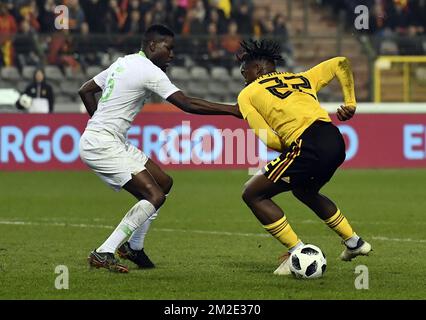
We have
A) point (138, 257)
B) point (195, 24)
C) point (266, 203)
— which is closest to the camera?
point (266, 203)

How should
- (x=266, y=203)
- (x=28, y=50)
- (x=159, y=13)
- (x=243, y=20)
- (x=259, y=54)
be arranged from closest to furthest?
(x=266, y=203), (x=259, y=54), (x=28, y=50), (x=159, y=13), (x=243, y=20)

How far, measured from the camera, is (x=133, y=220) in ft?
34.2

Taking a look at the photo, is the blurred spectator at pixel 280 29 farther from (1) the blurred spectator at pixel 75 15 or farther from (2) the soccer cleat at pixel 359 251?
(2) the soccer cleat at pixel 359 251

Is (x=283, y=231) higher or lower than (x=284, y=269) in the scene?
higher

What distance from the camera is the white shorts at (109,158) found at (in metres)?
10.6

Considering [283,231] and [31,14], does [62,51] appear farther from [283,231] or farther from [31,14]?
[283,231]

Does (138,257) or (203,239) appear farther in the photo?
(203,239)

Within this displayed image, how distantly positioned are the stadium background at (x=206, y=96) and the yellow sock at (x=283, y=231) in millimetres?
3725

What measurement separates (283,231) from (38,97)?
47.5 feet

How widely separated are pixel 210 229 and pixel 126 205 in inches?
152

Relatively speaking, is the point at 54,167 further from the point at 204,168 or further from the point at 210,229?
the point at 210,229

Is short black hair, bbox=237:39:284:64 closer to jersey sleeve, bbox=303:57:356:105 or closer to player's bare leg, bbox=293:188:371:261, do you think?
jersey sleeve, bbox=303:57:356:105

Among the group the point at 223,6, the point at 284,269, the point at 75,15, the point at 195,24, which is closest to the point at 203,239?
the point at 284,269

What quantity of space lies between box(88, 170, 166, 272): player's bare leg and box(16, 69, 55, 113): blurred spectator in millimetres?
13627
